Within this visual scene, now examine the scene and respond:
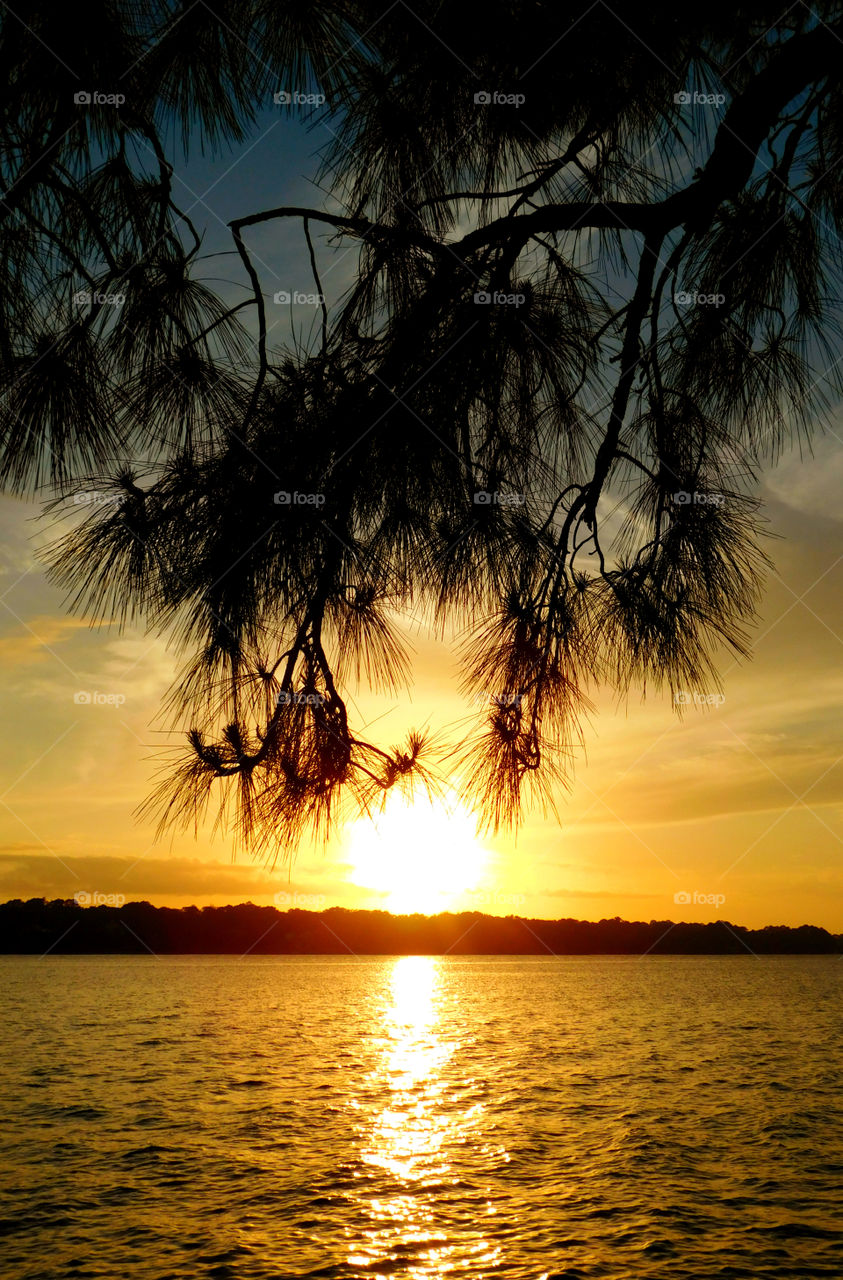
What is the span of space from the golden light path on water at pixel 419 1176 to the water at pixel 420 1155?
0.05 metres

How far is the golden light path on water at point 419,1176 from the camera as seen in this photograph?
32.7 feet

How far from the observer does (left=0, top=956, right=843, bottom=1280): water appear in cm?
1038

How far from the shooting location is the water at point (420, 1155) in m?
10.4

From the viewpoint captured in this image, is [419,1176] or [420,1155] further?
[420,1155]

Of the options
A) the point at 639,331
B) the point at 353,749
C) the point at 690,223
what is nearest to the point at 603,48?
the point at 690,223

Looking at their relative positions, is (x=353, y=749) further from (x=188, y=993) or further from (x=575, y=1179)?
(x=188, y=993)

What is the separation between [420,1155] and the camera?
16266mm

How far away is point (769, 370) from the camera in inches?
150

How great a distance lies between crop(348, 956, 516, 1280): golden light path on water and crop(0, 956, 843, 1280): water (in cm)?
5

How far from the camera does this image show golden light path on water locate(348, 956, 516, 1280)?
392 inches

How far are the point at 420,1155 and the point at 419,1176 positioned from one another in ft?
6.53

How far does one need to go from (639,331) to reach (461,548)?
37.6 inches

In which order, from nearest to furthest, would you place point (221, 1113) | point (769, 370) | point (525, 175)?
point (525, 175)
point (769, 370)
point (221, 1113)

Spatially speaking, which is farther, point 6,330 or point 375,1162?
point 375,1162
